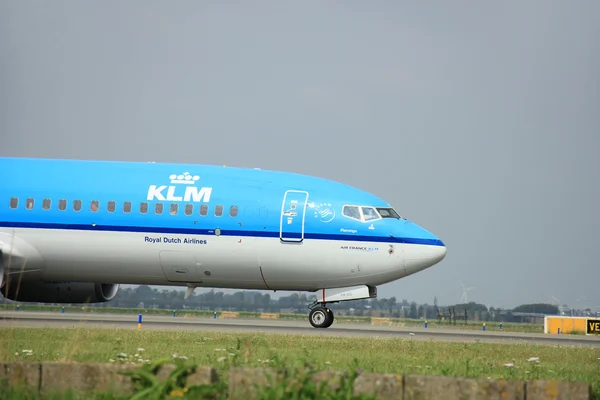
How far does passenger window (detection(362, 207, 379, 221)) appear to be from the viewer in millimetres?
32406

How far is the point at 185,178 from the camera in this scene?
33.7m

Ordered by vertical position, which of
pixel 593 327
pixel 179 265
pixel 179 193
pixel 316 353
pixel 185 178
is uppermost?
pixel 185 178

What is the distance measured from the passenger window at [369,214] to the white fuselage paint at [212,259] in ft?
3.48

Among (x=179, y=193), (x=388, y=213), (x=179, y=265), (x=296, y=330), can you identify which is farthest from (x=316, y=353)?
(x=179, y=193)

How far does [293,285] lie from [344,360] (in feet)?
53.7

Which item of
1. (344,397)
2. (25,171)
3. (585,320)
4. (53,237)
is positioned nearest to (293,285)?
(53,237)

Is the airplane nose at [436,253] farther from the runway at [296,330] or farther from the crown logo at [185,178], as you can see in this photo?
the crown logo at [185,178]

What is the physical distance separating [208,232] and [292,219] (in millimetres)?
3240

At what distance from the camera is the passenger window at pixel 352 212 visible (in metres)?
32.4

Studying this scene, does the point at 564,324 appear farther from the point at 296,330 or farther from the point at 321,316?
the point at 296,330

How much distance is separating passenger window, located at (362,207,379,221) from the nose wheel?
3.92 meters

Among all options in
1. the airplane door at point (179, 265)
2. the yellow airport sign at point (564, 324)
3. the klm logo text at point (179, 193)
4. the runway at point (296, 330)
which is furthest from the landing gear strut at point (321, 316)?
the yellow airport sign at point (564, 324)

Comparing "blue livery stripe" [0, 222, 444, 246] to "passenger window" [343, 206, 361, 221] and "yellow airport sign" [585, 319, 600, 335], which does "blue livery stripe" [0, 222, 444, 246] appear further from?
"yellow airport sign" [585, 319, 600, 335]

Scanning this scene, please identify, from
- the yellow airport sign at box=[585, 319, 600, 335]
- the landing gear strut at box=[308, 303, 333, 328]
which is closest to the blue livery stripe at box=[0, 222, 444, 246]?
the landing gear strut at box=[308, 303, 333, 328]
